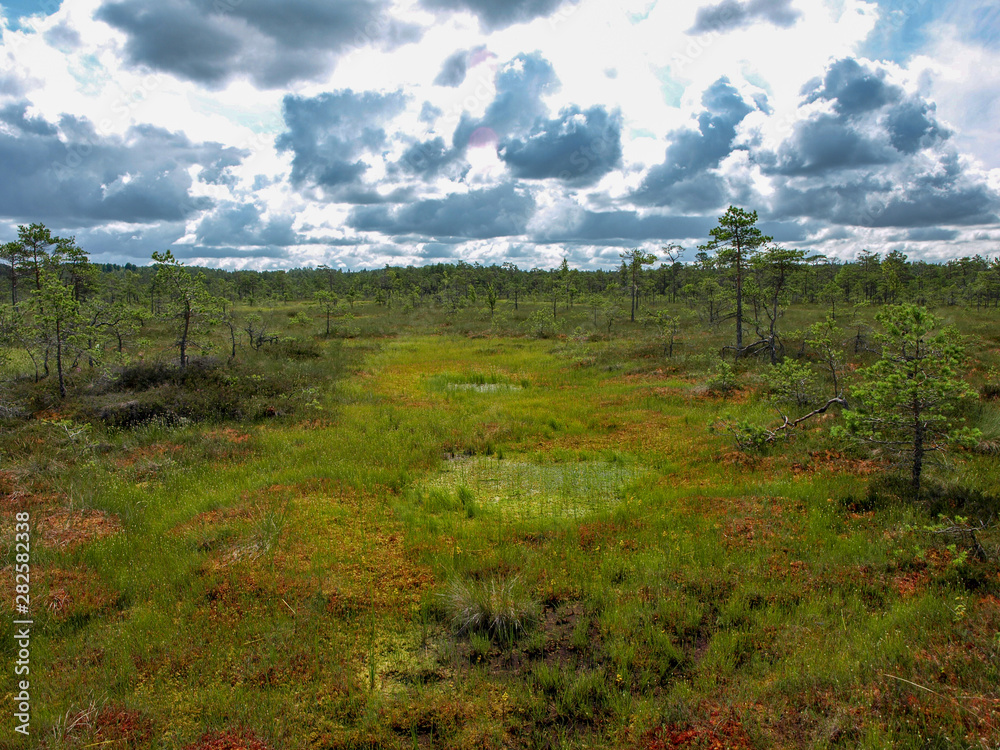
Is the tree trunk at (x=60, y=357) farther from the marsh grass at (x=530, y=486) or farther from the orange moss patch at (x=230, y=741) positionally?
the orange moss patch at (x=230, y=741)

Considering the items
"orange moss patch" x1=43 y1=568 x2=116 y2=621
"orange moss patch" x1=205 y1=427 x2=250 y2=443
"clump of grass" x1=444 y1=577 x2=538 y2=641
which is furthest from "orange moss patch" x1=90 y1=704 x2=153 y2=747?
"orange moss patch" x1=205 y1=427 x2=250 y2=443

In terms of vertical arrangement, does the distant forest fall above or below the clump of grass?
above

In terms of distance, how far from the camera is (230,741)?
4465 millimetres

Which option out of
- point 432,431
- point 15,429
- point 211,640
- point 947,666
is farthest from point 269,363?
point 947,666

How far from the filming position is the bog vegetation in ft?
15.5

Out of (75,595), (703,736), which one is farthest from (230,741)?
(703,736)

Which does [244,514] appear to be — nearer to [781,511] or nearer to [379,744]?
[379,744]

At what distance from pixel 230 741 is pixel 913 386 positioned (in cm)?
1026

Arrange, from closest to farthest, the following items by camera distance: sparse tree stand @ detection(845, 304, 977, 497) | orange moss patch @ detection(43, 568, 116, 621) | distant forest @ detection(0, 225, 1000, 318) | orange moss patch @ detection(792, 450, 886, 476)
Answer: orange moss patch @ detection(43, 568, 116, 621)
sparse tree stand @ detection(845, 304, 977, 497)
orange moss patch @ detection(792, 450, 886, 476)
distant forest @ detection(0, 225, 1000, 318)

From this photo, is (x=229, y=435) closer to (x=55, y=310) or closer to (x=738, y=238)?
(x=55, y=310)

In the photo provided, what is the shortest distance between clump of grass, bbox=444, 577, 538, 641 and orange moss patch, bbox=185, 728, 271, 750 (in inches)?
93.3

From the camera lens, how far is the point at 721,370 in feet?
62.6

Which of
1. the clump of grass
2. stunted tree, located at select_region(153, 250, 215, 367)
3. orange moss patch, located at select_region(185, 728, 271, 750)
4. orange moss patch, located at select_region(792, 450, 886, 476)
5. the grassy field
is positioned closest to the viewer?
orange moss patch, located at select_region(185, 728, 271, 750)

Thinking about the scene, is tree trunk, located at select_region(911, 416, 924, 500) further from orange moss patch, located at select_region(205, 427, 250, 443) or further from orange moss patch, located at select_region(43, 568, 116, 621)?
orange moss patch, located at select_region(205, 427, 250, 443)
